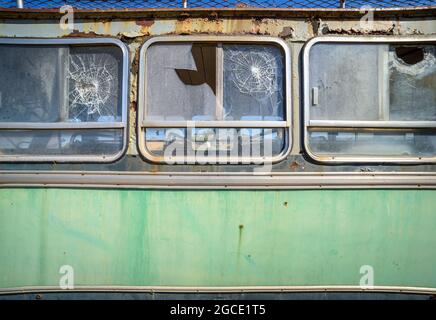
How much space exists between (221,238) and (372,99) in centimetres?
135

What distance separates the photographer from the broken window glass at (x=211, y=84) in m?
2.26

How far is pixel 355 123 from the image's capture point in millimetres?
2236

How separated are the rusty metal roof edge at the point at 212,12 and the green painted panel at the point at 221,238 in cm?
116

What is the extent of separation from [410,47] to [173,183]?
5.91ft

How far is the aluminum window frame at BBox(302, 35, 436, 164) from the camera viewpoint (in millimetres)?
2219

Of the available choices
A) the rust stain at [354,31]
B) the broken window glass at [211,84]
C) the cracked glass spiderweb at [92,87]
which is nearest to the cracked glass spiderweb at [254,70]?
the broken window glass at [211,84]

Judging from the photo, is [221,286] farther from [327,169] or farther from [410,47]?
[410,47]

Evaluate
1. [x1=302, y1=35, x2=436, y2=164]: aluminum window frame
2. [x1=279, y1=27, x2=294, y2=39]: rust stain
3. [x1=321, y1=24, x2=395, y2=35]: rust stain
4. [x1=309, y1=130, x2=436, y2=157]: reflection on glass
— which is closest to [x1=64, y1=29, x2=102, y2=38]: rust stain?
[x1=279, y1=27, x2=294, y2=39]: rust stain

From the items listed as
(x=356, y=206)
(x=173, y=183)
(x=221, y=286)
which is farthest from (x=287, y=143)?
(x=221, y=286)

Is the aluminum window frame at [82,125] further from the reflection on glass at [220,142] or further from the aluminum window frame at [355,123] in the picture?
the aluminum window frame at [355,123]

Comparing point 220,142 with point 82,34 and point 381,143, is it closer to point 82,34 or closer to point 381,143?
point 381,143

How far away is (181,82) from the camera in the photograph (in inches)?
90.4

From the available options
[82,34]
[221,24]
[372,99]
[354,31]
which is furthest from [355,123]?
[82,34]

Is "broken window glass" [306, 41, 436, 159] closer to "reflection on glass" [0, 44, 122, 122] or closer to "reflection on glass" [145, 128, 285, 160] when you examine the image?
"reflection on glass" [145, 128, 285, 160]
